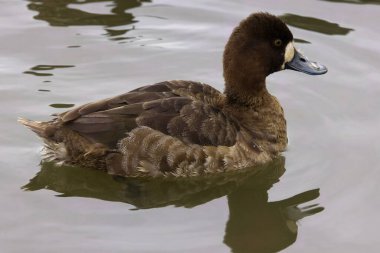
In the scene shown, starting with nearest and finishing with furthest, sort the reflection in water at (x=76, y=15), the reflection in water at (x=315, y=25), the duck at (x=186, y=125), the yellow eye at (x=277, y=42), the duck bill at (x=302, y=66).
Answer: the duck at (x=186, y=125) → the yellow eye at (x=277, y=42) → the duck bill at (x=302, y=66) → the reflection in water at (x=315, y=25) → the reflection in water at (x=76, y=15)

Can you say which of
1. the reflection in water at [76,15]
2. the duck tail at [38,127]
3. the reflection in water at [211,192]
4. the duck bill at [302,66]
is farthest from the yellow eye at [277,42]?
the reflection in water at [76,15]

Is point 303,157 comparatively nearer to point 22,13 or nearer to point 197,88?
point 197,88

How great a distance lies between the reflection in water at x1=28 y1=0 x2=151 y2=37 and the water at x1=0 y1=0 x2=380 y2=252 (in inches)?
0.9

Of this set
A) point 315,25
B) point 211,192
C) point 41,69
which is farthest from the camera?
point 315,25

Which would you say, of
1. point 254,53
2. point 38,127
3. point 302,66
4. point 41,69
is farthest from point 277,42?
point 41,69

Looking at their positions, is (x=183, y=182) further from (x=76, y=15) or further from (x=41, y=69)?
(x=76, y=15)

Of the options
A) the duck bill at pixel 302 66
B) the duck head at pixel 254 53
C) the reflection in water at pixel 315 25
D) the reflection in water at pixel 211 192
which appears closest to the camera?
the reflection in water at pixel 211 192

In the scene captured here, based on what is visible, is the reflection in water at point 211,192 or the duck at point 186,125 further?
the duck at point 186,125

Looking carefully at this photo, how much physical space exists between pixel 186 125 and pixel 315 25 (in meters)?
3.53

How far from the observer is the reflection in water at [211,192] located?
6027 mm

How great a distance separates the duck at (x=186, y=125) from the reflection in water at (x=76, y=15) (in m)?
2.63

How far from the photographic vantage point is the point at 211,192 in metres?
6.41

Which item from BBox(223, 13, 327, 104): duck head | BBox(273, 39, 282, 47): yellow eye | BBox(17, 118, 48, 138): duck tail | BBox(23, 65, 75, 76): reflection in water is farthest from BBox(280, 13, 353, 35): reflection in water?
BBox(17, 118, 48, 138): duck tail

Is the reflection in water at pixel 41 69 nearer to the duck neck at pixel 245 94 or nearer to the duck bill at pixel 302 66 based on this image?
the duck neck at pixel 245 94
